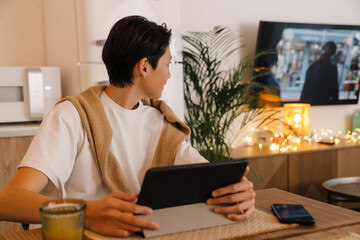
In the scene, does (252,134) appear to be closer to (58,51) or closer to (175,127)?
(58,51)

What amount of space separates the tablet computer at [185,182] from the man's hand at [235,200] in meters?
0.02

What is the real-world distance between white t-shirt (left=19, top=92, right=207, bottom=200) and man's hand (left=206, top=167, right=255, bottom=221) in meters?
0.31

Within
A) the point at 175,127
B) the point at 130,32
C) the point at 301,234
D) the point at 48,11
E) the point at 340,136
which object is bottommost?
the point at 340,136

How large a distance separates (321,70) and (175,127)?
2.94 m

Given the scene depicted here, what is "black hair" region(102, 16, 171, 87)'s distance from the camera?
4.54 ft

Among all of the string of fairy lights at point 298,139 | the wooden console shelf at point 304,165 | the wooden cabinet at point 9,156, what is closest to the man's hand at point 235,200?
the wooden cabinet at point 9,156

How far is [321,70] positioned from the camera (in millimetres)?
4078

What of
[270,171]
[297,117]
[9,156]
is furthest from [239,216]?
[297,117]

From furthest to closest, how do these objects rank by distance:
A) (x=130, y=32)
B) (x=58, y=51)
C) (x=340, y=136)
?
(x=340, y=136) < (x=58, y=51) < (x=130, y=32)

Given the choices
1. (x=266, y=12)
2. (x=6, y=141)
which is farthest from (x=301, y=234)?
(x=266, y=12)

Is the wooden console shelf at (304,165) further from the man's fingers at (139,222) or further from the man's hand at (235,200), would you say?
the man's fingers at (139,222)

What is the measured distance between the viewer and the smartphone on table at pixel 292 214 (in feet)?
3.51

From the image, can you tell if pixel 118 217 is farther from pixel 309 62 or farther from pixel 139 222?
pixel 309 62

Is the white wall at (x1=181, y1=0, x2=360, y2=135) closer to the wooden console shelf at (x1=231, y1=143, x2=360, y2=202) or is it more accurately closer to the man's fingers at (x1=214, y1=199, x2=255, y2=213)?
the wooden console shelf at (x1=231, y1=143, x2=360, y2=202)
